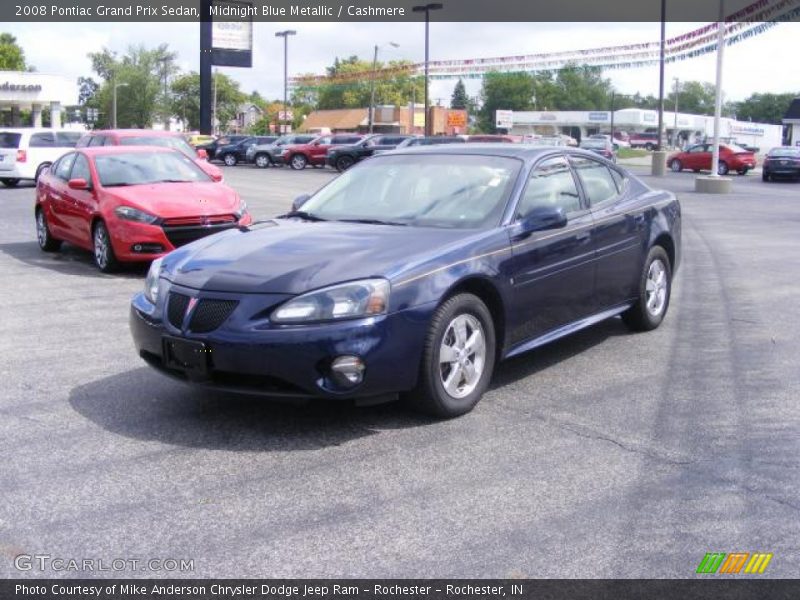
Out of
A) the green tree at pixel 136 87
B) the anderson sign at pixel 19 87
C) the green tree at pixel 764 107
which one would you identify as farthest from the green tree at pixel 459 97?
the anderson sign at pixel 19 87

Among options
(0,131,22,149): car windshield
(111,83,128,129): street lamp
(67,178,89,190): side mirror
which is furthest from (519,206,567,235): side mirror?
(111,83,128,129): street lamp

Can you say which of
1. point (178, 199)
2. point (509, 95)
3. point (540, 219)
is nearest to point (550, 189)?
point (540, 219)

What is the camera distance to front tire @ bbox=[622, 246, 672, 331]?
7.33 m

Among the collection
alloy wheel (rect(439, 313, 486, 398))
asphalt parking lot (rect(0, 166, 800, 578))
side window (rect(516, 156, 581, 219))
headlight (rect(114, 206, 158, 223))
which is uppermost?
side window (rect(516, 156, 581, 219))

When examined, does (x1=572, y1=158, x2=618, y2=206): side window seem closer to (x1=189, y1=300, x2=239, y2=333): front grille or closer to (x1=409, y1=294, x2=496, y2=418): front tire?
(x1=409, y1=294, x2=496, y2=418): front tire

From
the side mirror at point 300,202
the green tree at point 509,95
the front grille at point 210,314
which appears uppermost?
the green tree at point 509,95

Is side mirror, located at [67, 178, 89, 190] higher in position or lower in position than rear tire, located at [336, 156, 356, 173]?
lower

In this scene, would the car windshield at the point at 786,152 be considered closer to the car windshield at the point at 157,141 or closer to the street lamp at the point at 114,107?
the car windshield at the point at 157,141

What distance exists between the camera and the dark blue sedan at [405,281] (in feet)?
15.5

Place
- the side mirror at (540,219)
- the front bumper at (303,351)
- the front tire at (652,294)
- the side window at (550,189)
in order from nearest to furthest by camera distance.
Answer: the front bumper at (303,351)
the side mirror at (540,219)
the side window at (550,189)
the front tire at (652,294)

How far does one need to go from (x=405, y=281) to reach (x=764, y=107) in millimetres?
166147

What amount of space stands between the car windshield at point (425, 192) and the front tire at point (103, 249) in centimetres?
458

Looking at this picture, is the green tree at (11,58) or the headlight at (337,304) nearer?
the headlight at (337,304)

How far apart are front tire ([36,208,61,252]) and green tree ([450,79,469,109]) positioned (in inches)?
5912
